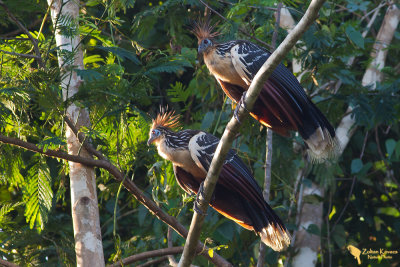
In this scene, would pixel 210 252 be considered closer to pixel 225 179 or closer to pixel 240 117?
pixel 225 179

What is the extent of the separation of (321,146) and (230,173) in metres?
0.61

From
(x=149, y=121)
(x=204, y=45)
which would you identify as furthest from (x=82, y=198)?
(x=204, y=45)

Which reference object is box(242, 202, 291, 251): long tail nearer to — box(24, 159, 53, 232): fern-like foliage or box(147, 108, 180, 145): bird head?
box(147, 108, 180, 145): bird head

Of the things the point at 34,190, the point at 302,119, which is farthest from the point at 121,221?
the point at 302,119

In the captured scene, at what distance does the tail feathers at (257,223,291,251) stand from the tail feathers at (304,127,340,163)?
1.65 feet

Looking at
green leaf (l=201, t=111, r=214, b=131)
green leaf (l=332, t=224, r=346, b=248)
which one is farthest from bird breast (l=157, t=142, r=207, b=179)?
green leaf (l=332, t=224, r=346, b=248)

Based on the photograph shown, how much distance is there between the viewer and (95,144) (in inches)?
154

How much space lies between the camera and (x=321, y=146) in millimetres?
3736

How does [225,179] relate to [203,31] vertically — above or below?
below

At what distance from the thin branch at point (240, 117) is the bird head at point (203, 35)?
3.94ft

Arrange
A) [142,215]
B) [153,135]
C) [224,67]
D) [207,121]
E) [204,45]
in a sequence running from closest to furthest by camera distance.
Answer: [153,135]
[224,67]
[204,45]
[207,121]
[142,215]

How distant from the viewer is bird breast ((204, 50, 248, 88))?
403cm

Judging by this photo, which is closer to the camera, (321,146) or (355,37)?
(321,146)

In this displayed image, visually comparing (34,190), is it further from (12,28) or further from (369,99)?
(12,28)
